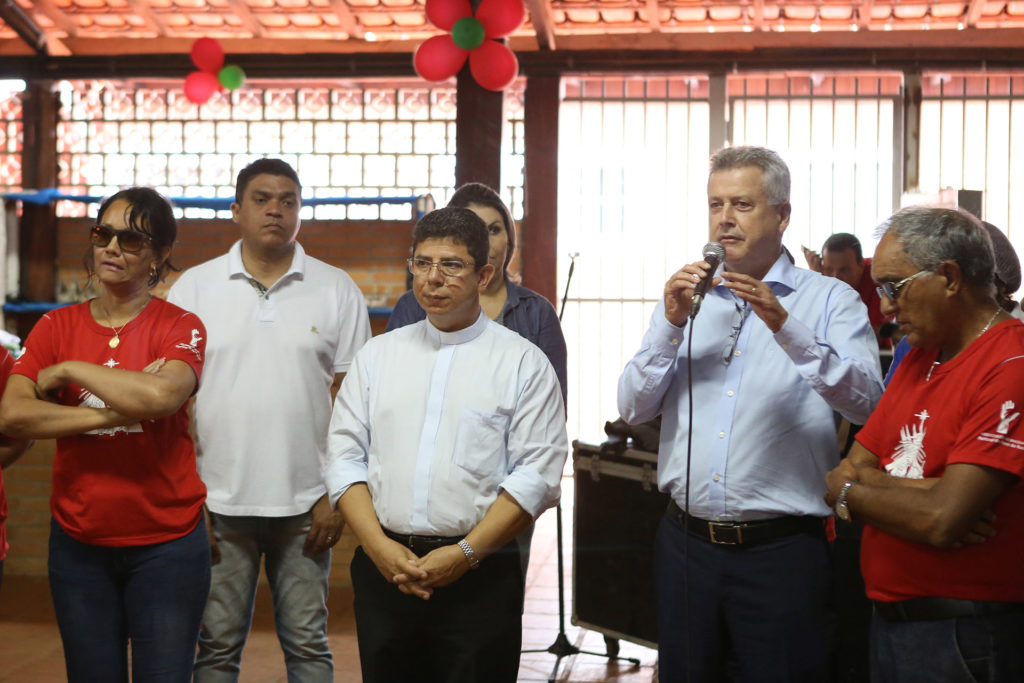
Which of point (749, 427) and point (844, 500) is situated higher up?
point (749, 427)

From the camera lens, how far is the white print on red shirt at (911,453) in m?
1.84

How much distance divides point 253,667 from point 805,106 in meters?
6.41

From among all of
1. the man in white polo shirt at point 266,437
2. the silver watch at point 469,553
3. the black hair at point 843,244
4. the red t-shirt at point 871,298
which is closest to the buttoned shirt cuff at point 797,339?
the silver watch at point 469,553

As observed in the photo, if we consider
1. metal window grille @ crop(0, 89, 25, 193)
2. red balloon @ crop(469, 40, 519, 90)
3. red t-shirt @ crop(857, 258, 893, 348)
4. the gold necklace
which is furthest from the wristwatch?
metal window grille @ crop(0, 89, 25, 193)

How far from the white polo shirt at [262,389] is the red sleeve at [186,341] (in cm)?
31

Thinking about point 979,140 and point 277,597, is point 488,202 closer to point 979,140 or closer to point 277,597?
point 277,597

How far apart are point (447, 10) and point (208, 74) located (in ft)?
8.00

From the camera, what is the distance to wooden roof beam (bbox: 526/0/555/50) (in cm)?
748

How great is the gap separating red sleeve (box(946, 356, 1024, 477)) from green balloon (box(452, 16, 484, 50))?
463cm

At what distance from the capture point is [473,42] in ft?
19.4

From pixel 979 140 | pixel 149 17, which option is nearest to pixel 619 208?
pixel 979 140

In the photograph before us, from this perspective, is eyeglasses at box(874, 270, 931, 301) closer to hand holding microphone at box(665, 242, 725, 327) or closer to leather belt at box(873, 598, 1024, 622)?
hand holding microphone at box(665, 242, 725, 327)

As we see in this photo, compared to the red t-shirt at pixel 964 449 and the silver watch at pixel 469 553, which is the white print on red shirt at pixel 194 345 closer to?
the silver watch at pixel 469 553

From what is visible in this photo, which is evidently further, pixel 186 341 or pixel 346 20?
pixel 346 20
